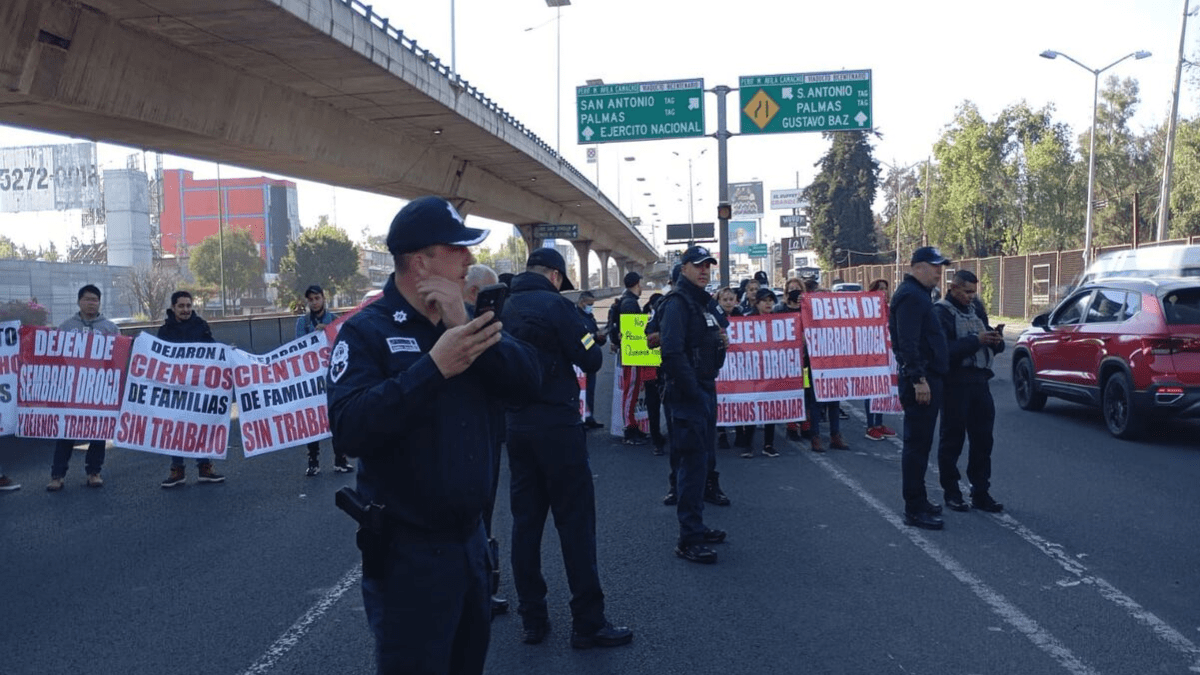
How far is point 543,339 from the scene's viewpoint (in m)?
5.20

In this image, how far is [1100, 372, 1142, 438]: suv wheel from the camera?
11.0 meters

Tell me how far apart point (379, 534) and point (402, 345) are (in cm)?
51

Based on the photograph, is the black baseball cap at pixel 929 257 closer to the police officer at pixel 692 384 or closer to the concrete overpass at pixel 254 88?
the police officer at pixel 692 384

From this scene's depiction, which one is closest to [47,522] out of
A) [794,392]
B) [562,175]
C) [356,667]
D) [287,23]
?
[356,667]

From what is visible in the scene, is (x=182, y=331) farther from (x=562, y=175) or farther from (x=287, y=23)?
(x=562, y=175)

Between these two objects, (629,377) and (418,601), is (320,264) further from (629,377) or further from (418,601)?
(418,601)

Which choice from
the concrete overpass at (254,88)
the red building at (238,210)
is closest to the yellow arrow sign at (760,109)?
the concrete overpass at (254,88)

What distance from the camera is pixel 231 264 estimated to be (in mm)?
87062

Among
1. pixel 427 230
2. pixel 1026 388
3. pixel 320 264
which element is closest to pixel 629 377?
pixel 1026 388

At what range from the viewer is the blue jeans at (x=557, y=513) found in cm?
510

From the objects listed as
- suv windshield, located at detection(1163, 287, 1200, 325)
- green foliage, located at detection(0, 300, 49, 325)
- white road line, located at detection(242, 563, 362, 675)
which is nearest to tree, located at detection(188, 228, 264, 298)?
green foliage, located at detection(0, 300, 49, 325)

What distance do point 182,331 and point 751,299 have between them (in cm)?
680

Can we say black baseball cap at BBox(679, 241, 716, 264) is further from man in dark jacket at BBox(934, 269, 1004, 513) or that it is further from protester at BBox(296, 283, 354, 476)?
protester at BBox(296, 283, 354, 476)

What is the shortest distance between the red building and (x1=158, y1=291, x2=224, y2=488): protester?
110514 mm
